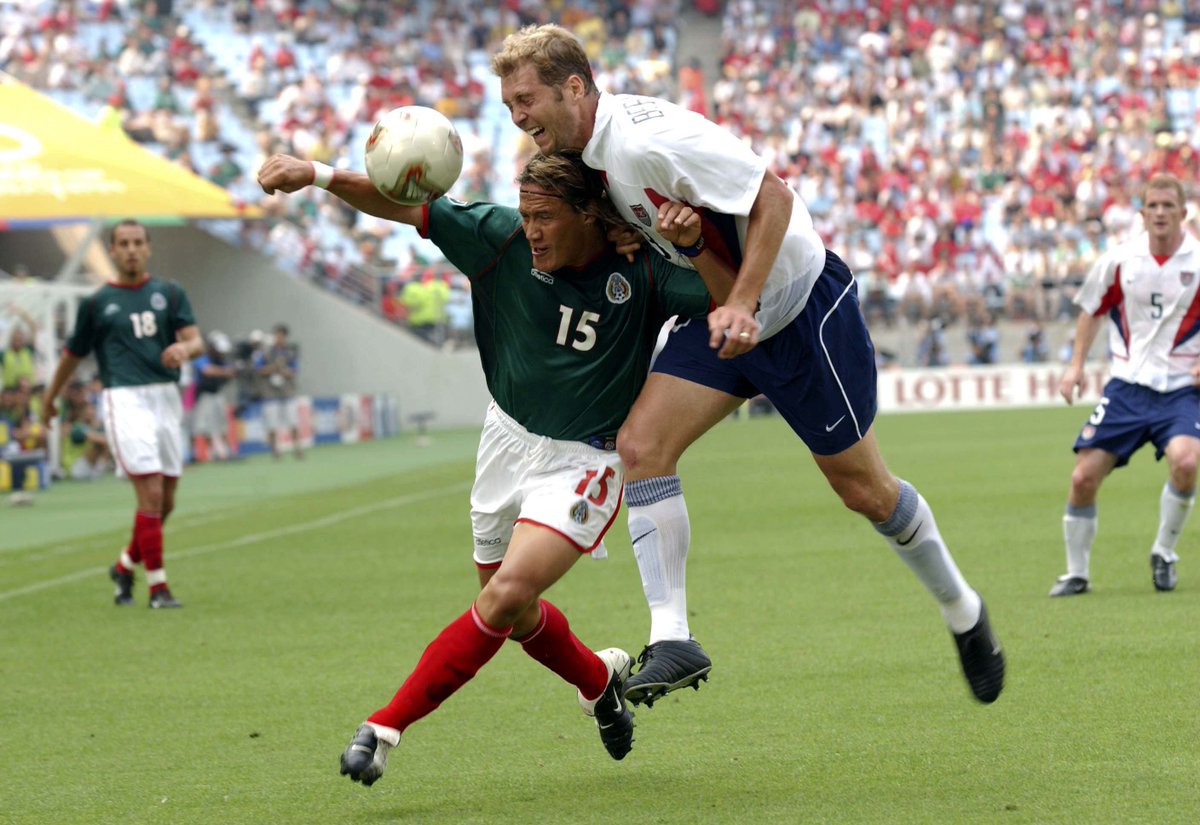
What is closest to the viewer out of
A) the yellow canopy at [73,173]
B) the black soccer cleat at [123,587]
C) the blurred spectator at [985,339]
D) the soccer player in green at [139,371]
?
the soccer player in green at [139,371]

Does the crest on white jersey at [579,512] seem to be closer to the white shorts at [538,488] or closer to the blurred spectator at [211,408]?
the white shorts at [538,488]

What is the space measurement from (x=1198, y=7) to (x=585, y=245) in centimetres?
3763

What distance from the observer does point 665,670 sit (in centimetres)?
518

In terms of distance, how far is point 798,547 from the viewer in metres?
12.2

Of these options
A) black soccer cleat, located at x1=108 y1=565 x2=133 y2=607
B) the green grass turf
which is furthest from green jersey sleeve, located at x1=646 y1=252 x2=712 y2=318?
black soccer cleat, located at x1=108 y1=565 x2=133 y2=607

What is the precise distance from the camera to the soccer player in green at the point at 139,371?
10.4 m

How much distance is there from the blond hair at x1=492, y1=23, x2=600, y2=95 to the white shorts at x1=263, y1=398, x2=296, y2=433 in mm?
21113

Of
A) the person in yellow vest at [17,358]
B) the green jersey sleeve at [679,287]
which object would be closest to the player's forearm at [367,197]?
the green jersey sleeve at [679,287]

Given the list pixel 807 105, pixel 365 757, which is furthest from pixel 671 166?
pixel 807 105

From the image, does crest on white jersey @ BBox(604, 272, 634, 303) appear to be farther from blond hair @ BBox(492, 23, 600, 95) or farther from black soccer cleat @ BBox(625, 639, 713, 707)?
black soccer cleat @ BBox(625, 639, 713, 707)

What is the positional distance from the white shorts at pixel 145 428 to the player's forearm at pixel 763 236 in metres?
6.29

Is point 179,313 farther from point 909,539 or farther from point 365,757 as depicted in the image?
point 365,757

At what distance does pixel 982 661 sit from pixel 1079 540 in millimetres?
3748

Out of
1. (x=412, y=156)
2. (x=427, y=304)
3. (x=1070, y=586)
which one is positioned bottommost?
(x=427, y=304)
